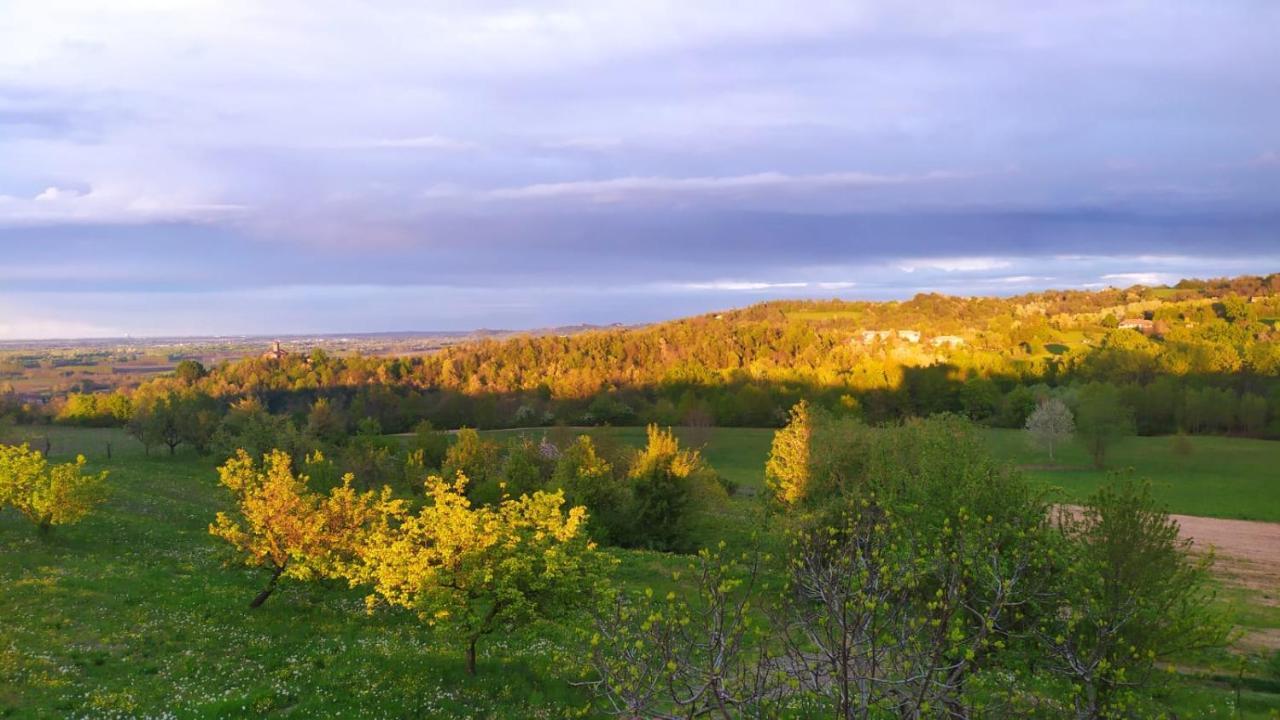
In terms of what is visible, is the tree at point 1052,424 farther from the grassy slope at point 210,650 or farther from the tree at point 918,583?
the grassy slope at point 210,650

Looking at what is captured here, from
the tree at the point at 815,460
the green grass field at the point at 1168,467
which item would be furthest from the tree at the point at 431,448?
the tree at the point at 815,460

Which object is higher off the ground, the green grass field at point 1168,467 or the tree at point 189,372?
the tree at point 189,372

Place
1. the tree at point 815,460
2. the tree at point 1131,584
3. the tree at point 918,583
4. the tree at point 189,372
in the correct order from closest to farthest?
the tree at point 918,583 < the tree at point 1131,584 < the tree at point 815,460 < the tree at point 189,372

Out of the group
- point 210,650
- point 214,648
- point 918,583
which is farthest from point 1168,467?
point 210,650

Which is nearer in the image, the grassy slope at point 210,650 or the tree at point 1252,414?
the grassy slope at point 210,650

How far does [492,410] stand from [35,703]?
10301cm

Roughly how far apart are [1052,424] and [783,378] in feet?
188

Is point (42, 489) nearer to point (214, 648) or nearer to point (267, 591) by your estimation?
point (267, 591)

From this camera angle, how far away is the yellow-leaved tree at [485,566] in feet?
52.0

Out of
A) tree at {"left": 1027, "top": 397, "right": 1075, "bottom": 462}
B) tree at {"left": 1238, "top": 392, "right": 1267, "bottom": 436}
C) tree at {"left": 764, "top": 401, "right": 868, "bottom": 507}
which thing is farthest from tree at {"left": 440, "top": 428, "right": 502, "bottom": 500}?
tree at {"left": 1238, "top": 392, "right": 1267, "bottom": 436}

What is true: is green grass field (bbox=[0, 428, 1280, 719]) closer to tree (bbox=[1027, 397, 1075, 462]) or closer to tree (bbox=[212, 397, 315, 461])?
tree (bbox=[212, 397, 315, 461])

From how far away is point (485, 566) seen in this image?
52.6ft

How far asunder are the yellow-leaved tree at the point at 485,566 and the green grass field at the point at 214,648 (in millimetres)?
1386

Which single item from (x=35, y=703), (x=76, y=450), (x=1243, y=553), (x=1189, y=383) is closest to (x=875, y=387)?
(x=1189, y=383)
